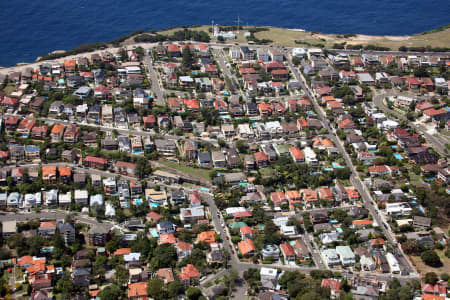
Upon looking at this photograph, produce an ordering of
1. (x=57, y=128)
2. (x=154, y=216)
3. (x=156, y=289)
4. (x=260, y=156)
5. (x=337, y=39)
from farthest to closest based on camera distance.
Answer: (x=337, y=39), (x=57, y=128), (x=260, y=156), (x=154, y=216), (x=156, y=289)

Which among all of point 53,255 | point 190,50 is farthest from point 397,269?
point 190,50

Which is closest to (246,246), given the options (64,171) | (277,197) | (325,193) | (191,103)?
(277,197)

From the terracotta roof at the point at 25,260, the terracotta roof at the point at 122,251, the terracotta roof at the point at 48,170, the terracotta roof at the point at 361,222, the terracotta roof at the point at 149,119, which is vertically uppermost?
the terracotta roof at the point at 149,119

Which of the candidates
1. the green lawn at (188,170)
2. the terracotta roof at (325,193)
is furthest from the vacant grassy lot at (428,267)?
the green lawn at (188,170)

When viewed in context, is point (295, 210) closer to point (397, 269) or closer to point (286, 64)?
point (397, 269)

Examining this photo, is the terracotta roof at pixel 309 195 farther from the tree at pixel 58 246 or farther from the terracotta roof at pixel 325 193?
the tree at pixel 58 246

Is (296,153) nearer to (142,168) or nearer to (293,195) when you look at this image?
(293,195)
